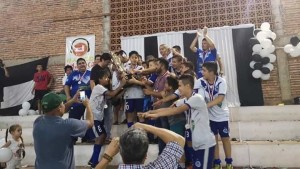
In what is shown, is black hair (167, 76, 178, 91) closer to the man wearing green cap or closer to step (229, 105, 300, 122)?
the man wearing green cap

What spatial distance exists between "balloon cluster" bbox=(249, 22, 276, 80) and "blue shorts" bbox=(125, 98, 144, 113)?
14.5 ft

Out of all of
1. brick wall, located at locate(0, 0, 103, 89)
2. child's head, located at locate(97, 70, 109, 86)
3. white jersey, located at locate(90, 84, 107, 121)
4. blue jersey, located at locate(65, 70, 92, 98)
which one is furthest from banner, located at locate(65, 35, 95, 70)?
white jersey, located at locate(90, 84, 107, 121)

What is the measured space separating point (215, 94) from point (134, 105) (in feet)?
5.69

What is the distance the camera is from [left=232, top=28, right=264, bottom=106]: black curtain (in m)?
8.67

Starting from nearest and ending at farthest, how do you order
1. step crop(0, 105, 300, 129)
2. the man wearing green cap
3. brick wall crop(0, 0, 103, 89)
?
the man wearing green cap, step crop(0, 105, 300, 129), brick wall crop(0, 0, 103, 89)

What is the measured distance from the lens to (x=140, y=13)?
10.3 m

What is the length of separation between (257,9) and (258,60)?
→ 6.02 feet

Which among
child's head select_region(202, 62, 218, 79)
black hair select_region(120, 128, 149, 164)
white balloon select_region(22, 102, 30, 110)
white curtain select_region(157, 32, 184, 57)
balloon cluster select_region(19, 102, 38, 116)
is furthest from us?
white balloon select_region(22, 102, 30, 110)

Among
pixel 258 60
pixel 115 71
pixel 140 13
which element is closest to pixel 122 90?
pixel 115 71

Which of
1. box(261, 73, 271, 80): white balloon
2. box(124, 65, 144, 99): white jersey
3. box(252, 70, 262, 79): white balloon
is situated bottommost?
box(124, 65, 144, 99): white jersey

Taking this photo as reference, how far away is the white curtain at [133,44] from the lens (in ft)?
32.2

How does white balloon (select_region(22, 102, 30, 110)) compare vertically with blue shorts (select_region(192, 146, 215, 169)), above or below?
above

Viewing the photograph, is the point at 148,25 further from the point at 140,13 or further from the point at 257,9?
the point at 257,9

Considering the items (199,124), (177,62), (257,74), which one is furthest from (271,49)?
(199,124)
